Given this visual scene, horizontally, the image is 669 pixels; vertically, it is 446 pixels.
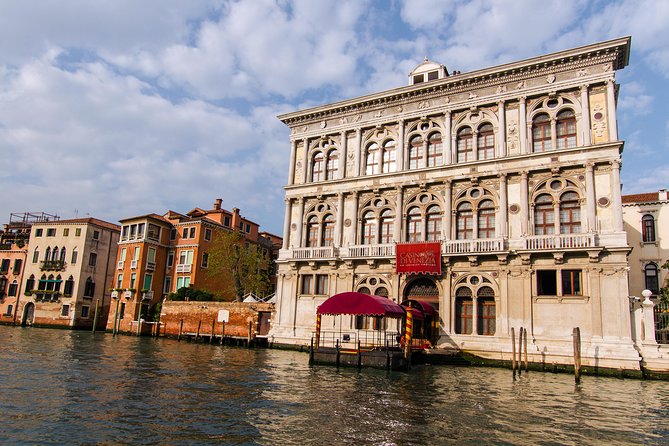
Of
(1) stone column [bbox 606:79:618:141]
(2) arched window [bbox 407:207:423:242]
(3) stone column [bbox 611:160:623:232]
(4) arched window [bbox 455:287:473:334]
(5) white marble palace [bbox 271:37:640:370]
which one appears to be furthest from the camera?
(2) arched window [bbox 407:207:423:242]

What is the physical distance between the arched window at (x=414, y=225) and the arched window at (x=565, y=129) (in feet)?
24.3

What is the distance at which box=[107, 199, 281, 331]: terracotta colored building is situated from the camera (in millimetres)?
41844

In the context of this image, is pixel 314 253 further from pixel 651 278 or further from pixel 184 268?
pixel 651 278

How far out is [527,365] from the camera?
20.5 meters

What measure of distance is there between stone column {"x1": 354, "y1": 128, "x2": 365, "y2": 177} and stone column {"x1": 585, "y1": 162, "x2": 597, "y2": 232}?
1150 centimetres

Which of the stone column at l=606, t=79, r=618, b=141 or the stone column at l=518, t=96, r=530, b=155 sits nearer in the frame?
the stone column at l=606, t=79, r=618, b=141

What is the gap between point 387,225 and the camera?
27781 millimetres

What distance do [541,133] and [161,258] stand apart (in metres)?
32.0

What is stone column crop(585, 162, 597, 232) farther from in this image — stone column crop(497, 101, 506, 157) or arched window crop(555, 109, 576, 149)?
stone column crop(497, 101, 506, 157)

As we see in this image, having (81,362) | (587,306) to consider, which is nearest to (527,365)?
(587,306)

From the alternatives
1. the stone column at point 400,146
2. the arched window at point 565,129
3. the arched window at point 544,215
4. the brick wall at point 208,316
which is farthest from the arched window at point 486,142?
the brick wall at point 208,316

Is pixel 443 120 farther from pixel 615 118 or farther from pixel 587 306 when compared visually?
pixel 587 306

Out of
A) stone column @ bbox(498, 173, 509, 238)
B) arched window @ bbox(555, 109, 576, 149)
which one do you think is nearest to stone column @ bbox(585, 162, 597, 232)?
arched window @ bbox(555, 109, 576, 149)

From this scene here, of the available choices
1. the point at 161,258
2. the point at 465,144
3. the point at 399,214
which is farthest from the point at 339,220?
the point at 161,258
